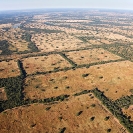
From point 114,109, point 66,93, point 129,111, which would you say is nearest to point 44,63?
point 66,93

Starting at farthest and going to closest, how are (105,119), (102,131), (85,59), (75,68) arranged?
(85,59) < (75,68) < (105,119) < (102,131)

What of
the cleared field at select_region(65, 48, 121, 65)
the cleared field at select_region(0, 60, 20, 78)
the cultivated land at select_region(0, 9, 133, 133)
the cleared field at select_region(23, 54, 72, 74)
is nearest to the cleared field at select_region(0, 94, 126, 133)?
the cultivated land at select_region(0, 9, 133, 133)

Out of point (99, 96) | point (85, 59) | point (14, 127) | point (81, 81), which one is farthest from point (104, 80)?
point (14, 127)

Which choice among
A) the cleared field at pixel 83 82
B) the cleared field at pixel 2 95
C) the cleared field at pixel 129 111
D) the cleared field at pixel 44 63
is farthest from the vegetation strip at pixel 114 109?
the cleared field at pixel 44 63

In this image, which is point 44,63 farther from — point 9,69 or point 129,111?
point 129,111

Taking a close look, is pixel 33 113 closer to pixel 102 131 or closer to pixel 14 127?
pixel 14 127

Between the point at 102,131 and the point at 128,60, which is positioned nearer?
the point at 102,131

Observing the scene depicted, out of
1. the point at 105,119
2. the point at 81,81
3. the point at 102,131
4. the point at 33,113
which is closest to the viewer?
the point at 102,131

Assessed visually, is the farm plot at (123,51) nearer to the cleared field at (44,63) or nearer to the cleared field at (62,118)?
the cleared field at (44,63)
